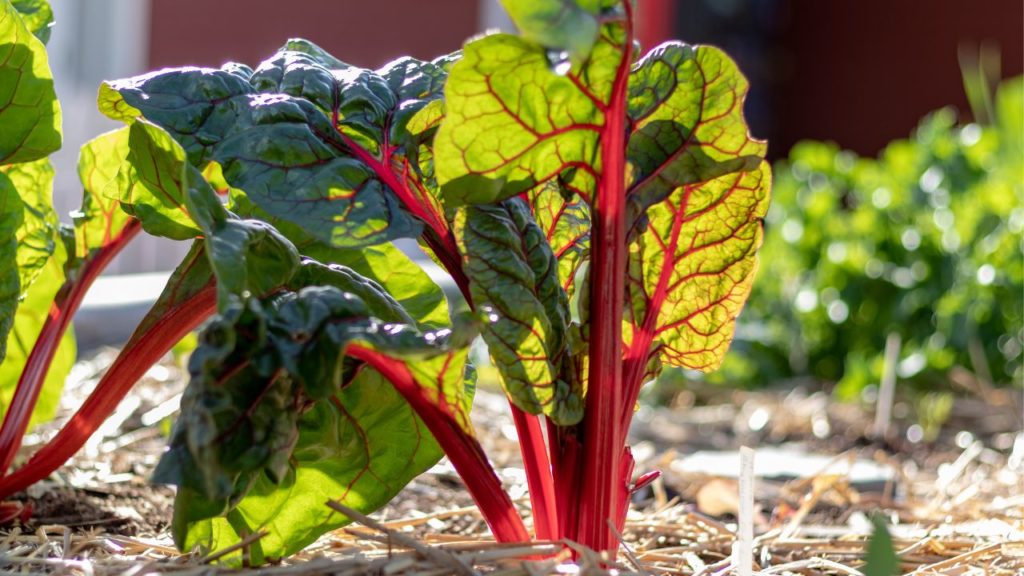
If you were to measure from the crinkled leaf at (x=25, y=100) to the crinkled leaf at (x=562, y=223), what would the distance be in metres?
0.44

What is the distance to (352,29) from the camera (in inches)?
211

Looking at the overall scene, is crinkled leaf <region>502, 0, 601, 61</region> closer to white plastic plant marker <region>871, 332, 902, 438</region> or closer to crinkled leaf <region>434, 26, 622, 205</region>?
crinkled leaf <region>434, 26, 622, 205</region>

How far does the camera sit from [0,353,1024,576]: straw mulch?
3.01ft

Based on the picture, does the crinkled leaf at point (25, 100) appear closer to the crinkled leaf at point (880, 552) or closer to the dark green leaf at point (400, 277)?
the dark green leaf at point (400, 277)

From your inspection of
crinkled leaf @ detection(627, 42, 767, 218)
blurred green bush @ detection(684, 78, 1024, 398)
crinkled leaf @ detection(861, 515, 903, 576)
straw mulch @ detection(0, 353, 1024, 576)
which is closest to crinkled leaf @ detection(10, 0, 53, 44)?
straw mulch @ detection(0, 353, 1024, 576)

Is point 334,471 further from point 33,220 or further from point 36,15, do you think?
point 36,15

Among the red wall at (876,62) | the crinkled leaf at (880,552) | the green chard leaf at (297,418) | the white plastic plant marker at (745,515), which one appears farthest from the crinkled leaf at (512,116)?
the red wall at (876,62)

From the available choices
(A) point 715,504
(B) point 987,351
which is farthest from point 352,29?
(A) point 715,504

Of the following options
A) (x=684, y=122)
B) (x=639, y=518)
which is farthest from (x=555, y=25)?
(x=639, y=518)

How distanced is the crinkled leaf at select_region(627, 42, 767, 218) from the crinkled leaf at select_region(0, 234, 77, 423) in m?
0.65

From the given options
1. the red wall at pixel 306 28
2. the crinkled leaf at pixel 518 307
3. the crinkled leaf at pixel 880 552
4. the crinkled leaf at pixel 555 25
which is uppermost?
the red wall at pixel 306 28

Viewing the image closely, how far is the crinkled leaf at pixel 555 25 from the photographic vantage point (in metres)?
0.76

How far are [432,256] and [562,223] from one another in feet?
0.42

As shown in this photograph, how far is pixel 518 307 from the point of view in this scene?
2.89ft
